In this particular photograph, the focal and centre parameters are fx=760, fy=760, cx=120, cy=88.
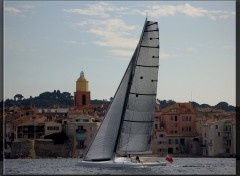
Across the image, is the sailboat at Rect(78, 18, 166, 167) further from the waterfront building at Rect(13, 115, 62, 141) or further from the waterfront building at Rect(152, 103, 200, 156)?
the waterfront building at Rect(13, 115, 62, 141)

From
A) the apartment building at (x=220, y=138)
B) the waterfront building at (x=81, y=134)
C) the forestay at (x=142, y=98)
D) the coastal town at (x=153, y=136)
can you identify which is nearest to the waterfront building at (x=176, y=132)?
the coastal town at (x=153, y=136)

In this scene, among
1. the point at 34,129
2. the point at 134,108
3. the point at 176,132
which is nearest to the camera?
the point at 134,108

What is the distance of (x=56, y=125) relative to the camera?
265ft

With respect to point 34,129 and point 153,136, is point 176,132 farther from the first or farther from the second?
point 34,129

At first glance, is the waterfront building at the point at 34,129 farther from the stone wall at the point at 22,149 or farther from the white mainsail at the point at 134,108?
the white mainsail at the point at 134,108

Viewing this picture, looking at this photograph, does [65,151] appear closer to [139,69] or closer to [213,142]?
[213,142]

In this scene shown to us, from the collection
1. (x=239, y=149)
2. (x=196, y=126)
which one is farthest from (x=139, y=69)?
(x=196, y=126)

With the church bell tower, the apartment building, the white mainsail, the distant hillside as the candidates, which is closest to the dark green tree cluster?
the distant hillside

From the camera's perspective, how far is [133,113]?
3847 cm

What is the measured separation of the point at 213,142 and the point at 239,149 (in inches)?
353

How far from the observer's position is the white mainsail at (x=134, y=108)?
125ft

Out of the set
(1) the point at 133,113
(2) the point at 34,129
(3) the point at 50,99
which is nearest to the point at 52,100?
(3) the point at 50,99

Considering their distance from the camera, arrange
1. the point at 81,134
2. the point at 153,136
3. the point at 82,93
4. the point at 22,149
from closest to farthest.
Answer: the point at 22,149, the point at 81,134, the point at 153,136, the point at 82,93

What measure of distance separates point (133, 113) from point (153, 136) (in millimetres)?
41803
